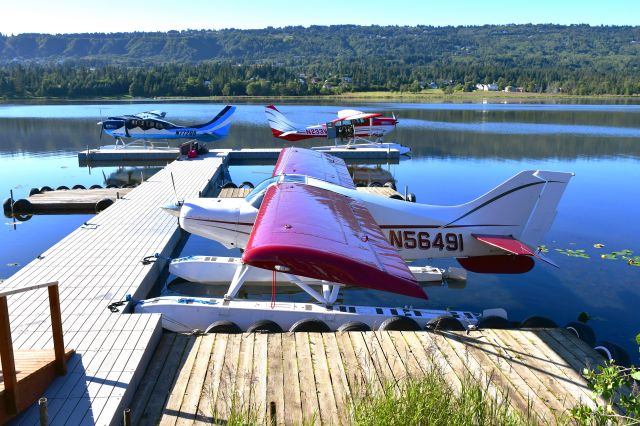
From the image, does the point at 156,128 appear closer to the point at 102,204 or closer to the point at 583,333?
the point at 102,204

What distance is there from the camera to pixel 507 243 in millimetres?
7836

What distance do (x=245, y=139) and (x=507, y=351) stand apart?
30590 millimetres

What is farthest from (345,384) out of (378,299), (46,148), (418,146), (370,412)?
(46,148)

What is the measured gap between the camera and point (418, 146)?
104 feet

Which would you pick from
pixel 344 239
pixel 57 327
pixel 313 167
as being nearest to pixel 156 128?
pixel 313 167

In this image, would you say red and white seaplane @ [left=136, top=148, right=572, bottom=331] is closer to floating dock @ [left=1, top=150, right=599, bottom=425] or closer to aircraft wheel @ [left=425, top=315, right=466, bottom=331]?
aircraft wheel @ [left=425, top=315, right=466, bottom=331]

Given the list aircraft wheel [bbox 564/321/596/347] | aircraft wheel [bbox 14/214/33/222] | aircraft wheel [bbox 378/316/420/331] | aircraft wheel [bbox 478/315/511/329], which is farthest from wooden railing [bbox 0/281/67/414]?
aircraft wheel [bbox 14/214/33/222]

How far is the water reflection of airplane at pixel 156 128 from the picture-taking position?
26.6 metres

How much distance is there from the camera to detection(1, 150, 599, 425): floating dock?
4.26 meters

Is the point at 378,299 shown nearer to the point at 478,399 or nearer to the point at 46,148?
the point at 478,399

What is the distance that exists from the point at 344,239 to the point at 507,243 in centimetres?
372

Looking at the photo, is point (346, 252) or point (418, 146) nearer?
point (346, 252)

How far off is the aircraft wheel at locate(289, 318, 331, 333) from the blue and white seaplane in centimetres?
2238

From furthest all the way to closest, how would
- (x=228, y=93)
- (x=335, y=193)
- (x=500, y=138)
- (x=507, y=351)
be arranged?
(x=228, y=93) → (x=500, y=138) → (x=335, y=193) → (x=507, y=351)
